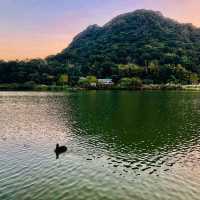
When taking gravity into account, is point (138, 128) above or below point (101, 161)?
above

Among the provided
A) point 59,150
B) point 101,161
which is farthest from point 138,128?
point 101,161

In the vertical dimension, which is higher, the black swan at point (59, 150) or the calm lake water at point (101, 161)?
the black swan at point (59, 150)

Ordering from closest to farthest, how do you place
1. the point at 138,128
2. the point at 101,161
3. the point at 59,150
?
1. the point at 101,161
2. the point at 59,150
3. the point at 138,128

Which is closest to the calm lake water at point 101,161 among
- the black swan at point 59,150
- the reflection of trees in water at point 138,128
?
the reflection of trees in water at point 138,128

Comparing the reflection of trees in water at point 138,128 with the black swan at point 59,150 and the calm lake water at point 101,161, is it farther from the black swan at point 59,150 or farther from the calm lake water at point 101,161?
the black swan at point 59,150

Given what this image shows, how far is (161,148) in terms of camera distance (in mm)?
43094

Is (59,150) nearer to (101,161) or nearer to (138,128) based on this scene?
(101,161)

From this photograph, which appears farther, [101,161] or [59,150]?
[59,150]

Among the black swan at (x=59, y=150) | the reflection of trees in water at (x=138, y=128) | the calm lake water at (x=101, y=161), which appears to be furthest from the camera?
the reflection of trees in water at (x=138, y=128)

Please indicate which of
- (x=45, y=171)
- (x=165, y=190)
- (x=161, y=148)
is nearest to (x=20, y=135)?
(x=45, y=171)

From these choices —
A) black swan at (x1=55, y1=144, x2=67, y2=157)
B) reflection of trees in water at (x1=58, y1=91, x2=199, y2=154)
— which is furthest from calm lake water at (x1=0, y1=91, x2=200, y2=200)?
black swan at (x1=55, y1=144, x2=67, y2=157)

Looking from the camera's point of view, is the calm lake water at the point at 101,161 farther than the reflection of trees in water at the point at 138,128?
No

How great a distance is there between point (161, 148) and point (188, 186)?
15.0m

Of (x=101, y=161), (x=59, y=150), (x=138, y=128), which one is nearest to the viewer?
(x=101, y=161)
